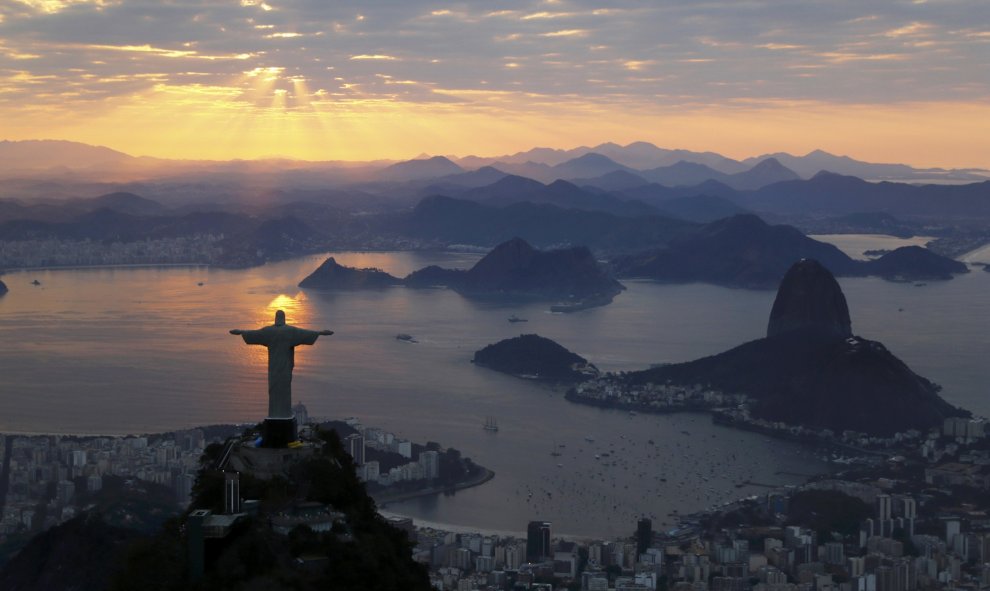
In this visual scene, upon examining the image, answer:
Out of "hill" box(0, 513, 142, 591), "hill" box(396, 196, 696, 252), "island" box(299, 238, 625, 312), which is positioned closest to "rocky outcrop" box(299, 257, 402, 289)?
"island" box(299, 238, 625, 312)

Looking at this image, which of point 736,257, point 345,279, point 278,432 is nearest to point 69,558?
point 278,432

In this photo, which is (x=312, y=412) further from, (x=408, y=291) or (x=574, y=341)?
(x=408, y=291)

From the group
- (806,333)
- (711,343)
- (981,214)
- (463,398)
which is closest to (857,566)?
(463,398)

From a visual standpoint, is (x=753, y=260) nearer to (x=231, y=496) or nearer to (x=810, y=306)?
(x=810, y=306)

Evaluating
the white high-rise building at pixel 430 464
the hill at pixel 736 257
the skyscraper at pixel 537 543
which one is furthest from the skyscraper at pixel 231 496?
the hill at pixel 736 257

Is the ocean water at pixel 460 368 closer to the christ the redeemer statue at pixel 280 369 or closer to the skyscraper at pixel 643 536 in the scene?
the skyscraper at pixel 643 536

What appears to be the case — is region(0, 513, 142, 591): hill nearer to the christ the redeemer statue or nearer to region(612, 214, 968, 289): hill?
the christ the redeemer statue
